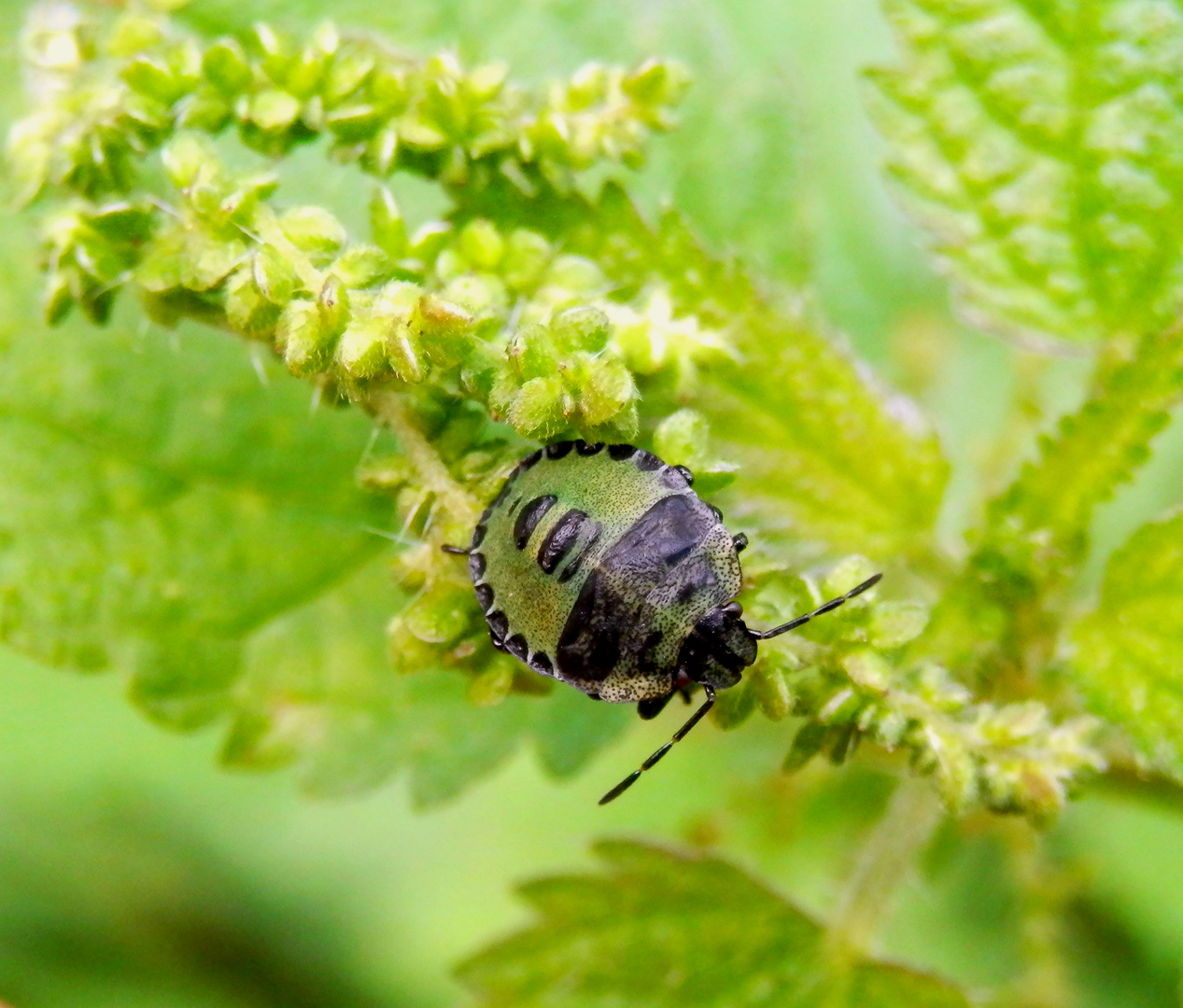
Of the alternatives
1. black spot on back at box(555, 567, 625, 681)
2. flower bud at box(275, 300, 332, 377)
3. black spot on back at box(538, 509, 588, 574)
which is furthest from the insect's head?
flower bud at box(275, 300, 332, 377)

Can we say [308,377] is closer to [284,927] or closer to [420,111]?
[420,111]

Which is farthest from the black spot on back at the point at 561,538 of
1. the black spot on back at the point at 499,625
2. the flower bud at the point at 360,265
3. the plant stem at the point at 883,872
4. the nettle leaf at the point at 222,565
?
the plant stem at the point at 883,872

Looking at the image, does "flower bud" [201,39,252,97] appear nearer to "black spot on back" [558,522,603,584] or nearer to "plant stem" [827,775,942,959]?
A: "black spot on back" [558,522,603,584]

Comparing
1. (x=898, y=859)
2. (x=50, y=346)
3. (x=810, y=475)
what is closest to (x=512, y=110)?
(x=810, y=475)

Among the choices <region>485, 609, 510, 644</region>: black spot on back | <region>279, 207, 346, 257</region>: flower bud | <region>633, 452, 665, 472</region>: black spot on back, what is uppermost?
<region>279, 207, 346, 257</region>: flower bud

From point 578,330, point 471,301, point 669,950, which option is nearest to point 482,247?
point 471,301

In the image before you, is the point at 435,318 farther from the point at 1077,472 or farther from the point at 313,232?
the point at 1077,472
